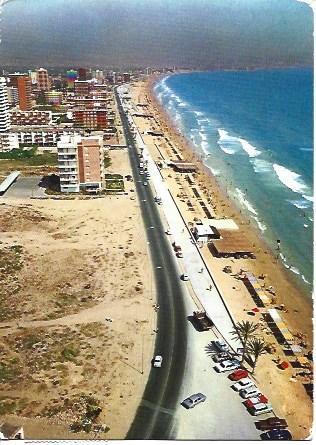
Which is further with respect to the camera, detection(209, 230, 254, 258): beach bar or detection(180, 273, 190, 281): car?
detection(209, 230, 254, 258): beach bar

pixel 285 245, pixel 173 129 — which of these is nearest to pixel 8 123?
pixel 173 129

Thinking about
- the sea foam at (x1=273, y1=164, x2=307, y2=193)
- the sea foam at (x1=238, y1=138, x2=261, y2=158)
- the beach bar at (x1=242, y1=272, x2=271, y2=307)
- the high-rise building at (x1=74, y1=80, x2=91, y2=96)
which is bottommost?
the beach bar at (x1=242, y1=272, x2=271, y2=307)

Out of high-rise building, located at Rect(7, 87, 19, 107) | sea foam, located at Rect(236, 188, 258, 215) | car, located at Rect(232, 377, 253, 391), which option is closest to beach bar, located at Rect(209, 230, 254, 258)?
sea foam, located at Rect(236, 188, 258, 215)

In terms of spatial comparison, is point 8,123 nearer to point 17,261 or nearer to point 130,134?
point 130,134

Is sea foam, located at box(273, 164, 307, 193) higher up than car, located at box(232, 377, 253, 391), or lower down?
higher up

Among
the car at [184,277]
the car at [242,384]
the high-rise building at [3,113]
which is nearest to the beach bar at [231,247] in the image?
the car at [184,277]

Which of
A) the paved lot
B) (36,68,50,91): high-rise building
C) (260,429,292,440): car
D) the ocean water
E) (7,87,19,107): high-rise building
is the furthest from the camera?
(36,68,50,91): high-rise building

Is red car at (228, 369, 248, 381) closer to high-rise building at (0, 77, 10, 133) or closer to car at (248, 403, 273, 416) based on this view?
car at (248, 403, 273, 416)
